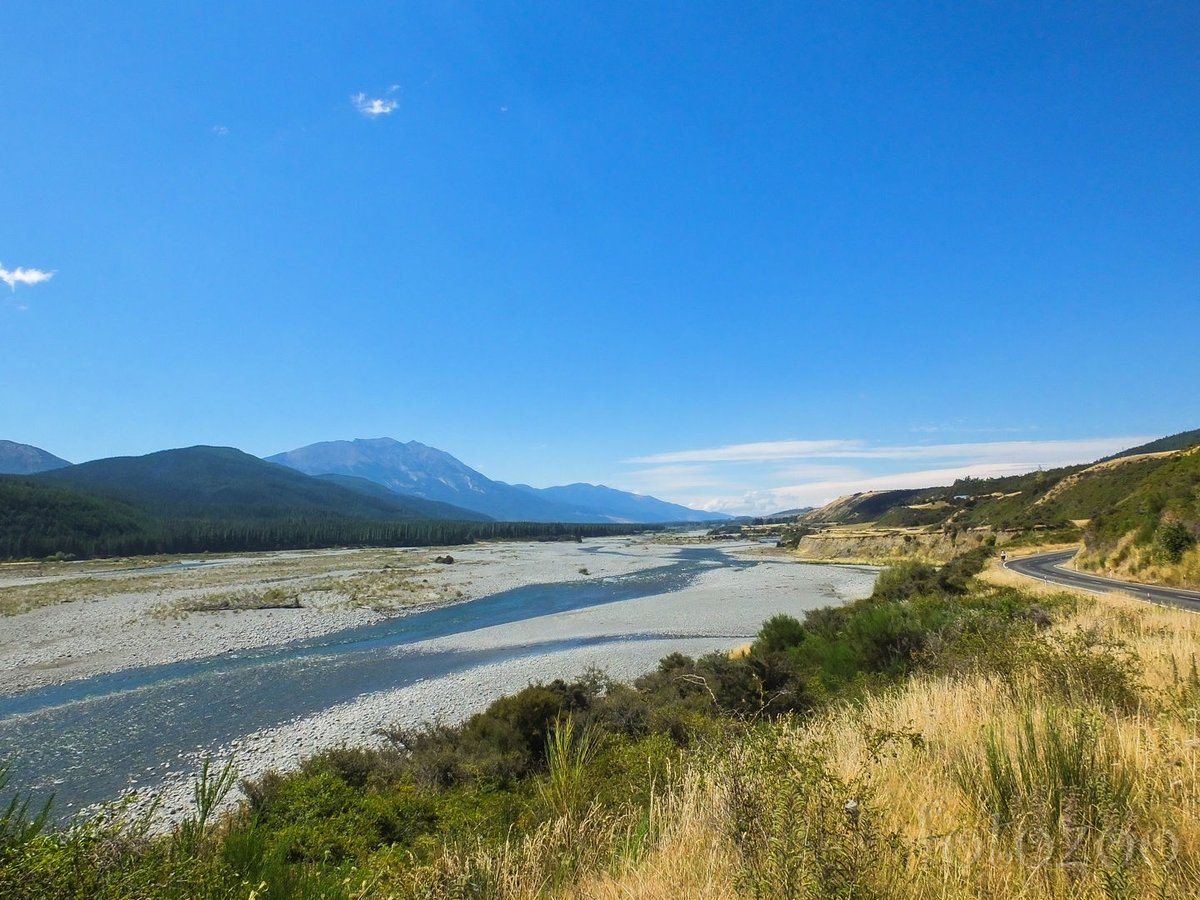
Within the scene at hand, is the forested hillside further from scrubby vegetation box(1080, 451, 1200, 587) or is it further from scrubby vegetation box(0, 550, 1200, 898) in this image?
scrubby vegetation box(1080, 451, 1200, 587)

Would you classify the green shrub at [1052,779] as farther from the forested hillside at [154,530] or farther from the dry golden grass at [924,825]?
the forested hillside at [154,530]

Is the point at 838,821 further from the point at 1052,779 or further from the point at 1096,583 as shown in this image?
the point at 1096,583

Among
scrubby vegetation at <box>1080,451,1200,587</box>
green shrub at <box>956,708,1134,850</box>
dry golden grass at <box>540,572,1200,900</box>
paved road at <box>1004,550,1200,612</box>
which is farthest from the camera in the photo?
scrubby vegetation at <box>1080,451,1200,587</box>

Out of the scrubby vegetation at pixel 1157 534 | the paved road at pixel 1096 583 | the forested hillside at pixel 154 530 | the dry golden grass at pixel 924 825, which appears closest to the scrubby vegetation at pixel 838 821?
the dry golden grass at pixel 924 825

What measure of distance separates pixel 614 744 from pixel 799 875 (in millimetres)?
6933

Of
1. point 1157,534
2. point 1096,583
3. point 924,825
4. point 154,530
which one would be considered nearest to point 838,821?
point 924,825

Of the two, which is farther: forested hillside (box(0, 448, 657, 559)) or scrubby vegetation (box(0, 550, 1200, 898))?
forested hillside (box(0, 448, 657, 559))

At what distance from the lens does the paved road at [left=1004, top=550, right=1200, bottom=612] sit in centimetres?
1503

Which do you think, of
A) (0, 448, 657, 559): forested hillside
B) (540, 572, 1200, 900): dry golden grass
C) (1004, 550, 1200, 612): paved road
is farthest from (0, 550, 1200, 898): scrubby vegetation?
(0, 448, 657, 559): forested hillside

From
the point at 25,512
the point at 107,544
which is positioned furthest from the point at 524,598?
the point at 25,512

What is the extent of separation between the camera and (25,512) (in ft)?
251

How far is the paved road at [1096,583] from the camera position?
15034mm

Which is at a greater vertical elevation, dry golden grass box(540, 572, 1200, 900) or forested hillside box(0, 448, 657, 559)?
dry golden grass box(540, 572, 1200, 900)

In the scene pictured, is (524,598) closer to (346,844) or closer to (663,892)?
(346,844)
